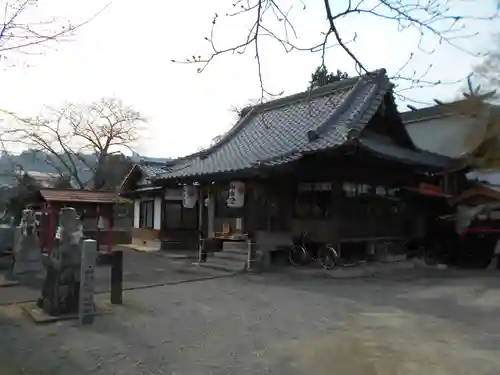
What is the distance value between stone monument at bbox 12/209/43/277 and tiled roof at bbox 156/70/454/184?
6166mm

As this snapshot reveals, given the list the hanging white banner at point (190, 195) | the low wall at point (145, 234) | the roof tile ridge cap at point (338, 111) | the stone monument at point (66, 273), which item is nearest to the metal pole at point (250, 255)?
the roof tile ridge cap at point (338, 111)

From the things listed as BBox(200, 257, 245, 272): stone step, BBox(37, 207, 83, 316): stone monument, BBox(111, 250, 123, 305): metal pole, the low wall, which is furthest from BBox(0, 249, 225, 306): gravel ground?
the low wall

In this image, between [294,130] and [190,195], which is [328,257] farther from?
[190,195]

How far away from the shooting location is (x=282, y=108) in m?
20.2

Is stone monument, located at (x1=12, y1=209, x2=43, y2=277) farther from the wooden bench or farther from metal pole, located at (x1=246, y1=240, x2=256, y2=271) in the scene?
the wooden bench

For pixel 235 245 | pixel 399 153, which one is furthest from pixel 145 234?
pixel 399 153

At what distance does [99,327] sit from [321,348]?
11.3 feet

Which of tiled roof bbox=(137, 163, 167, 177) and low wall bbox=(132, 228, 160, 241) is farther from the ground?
tiled roof bbox=(137, 163, 167, 177)

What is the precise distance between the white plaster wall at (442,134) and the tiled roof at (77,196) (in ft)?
49.2

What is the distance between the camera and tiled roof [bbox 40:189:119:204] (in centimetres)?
1737

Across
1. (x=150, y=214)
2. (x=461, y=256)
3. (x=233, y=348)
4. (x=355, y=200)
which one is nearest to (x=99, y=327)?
(x=233, y=348)

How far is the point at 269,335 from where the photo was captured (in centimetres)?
705

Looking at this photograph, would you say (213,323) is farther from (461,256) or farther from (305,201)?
(461,256)

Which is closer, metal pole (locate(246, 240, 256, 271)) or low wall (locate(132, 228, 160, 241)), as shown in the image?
metal pole (locate(246, 240, 256, 271))
